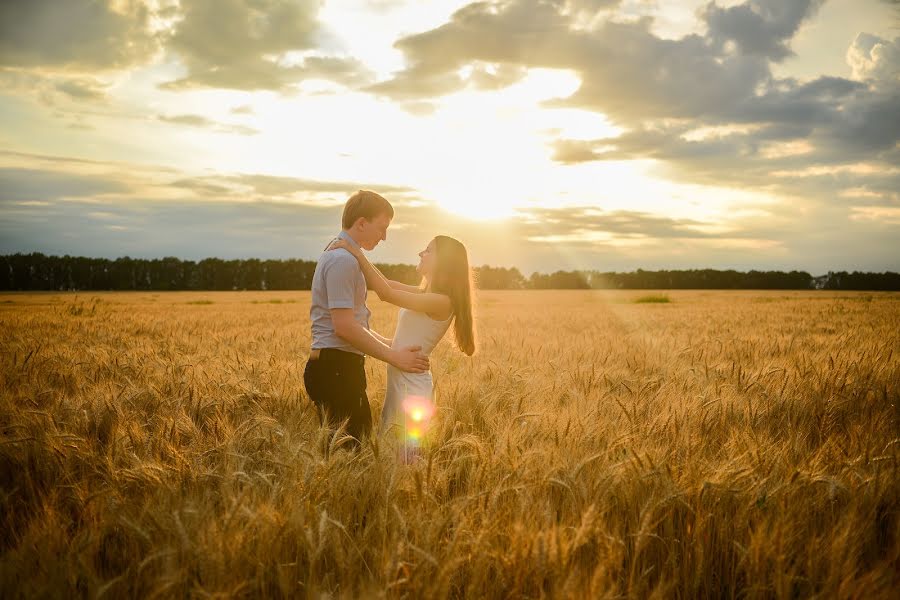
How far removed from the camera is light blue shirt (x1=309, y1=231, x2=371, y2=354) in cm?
357

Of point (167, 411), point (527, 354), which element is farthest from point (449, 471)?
point (527, 354)

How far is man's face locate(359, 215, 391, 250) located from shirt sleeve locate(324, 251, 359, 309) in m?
0.29

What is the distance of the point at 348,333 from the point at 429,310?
0.72 meters

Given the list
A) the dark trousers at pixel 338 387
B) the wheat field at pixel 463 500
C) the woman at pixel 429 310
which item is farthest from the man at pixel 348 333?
the wheat field at pixel 463 500

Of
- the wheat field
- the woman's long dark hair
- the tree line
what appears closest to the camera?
the wheat field

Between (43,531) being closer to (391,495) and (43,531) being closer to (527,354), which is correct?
(391,495)

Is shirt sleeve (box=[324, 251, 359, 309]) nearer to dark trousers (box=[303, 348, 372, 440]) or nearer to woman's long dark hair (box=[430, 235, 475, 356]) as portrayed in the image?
dark trousers (box=[303, 348, 372, 440])

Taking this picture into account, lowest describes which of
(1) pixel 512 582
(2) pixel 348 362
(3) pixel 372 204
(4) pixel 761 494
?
(1) pixel 512 582

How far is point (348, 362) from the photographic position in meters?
3.77

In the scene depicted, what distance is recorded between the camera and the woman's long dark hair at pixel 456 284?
4079 mm

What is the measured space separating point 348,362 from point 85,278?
94.0 metres

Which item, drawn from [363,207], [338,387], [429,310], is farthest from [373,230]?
[338,387]

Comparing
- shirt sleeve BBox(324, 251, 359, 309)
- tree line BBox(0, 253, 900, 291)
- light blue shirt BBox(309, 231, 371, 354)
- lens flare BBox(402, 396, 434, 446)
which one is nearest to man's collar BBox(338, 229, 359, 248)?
light blue shirt BBox(309, 231, 371, 354)

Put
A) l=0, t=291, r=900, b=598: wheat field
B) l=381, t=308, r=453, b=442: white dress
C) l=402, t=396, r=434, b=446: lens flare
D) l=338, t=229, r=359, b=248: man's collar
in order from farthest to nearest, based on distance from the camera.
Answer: l=338, t=229, r=359, b=248: man's collar, l=381, t=308, r=453, b=442: white dress, l=402, t=396, r=434, b=446: lens flare, l=0, t=291, r=900, b=598: wheat field
